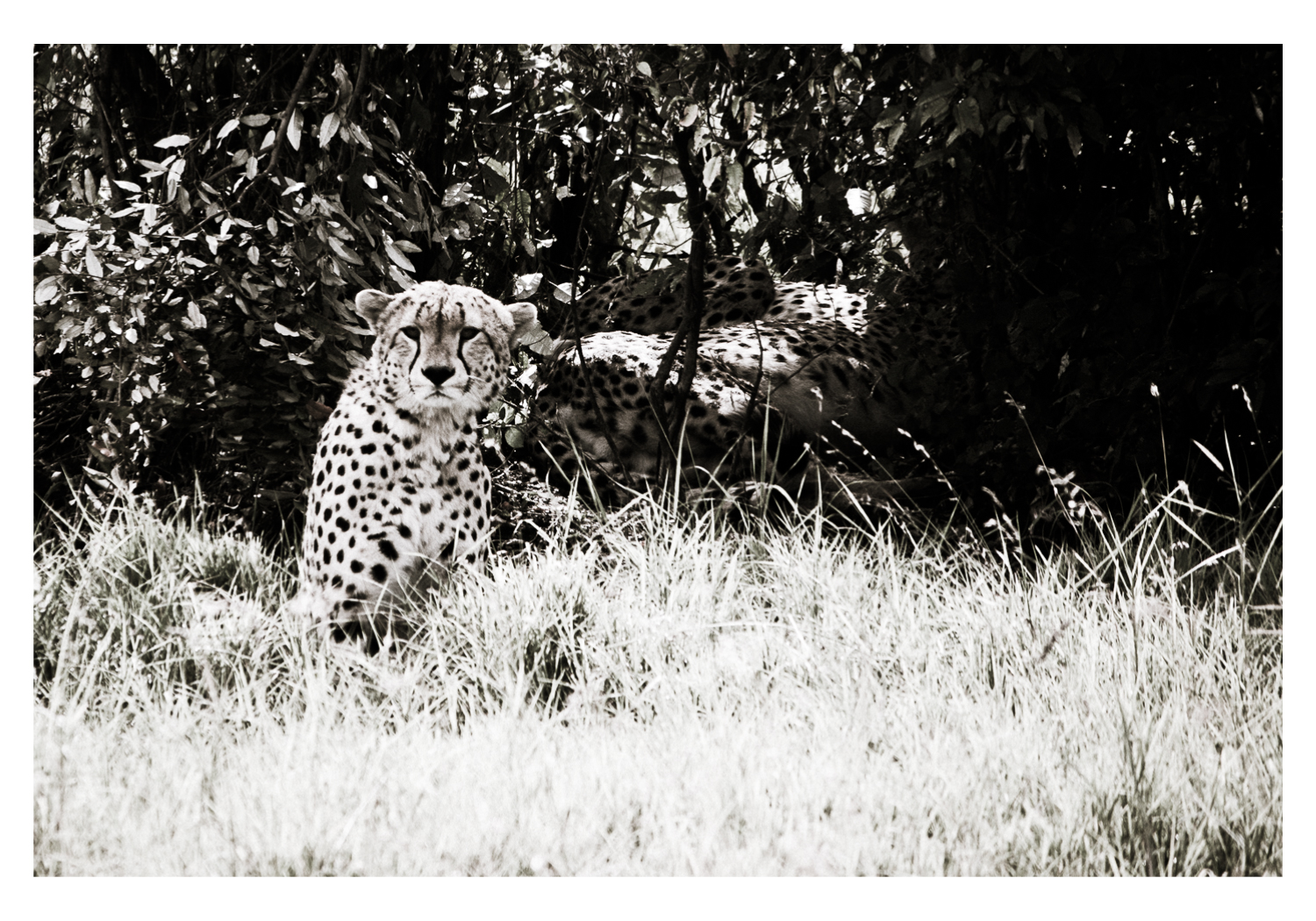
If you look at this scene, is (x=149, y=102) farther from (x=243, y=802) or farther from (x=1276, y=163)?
(x=1276, y=163)

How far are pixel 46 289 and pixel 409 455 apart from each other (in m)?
0.83

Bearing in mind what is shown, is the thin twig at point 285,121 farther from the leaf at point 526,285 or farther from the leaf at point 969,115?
the leaf at point 969,115

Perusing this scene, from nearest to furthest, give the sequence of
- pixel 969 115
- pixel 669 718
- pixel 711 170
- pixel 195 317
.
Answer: pixel 669 718
pixel 969 115
pixel 195 317
pixel 711 170

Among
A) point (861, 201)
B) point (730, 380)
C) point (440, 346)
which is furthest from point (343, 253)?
point (861, 201)

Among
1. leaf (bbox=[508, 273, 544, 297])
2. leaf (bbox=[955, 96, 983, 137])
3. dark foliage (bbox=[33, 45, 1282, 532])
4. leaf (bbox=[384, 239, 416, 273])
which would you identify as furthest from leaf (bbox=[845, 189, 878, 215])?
leaf (bbox=[384, 239, 416, 273])

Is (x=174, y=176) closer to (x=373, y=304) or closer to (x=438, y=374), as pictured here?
(x=373, y=304)

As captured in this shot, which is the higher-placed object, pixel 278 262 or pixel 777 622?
pixel 278 262

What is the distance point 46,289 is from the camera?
2602 mm

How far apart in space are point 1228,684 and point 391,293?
1.82 metres

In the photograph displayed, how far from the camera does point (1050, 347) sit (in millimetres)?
2824
